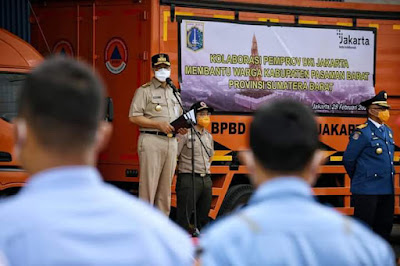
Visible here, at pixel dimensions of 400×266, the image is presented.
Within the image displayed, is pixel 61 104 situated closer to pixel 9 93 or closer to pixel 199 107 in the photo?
pixel 9 93

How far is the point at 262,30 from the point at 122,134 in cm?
218

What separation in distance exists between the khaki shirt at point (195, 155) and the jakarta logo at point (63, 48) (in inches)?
76.1

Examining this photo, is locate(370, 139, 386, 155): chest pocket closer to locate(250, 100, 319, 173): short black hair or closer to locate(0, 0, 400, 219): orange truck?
locate(0, 0, 400, 219): orange truck

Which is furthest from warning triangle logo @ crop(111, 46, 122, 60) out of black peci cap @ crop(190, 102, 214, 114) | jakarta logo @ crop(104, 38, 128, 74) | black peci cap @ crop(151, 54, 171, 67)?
black peci cap @ crop(190, 102, 214, 114)

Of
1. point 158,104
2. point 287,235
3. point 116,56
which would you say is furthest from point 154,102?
point 287,235

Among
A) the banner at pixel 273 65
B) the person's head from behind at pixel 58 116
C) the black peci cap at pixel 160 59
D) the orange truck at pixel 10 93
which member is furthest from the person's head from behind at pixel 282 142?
the banner at pixel 273 65

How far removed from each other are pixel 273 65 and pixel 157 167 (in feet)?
7.38

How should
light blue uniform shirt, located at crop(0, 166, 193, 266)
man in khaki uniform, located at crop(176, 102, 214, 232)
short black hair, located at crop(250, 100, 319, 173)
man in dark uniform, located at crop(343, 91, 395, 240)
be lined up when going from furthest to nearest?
man in khaki uniform, located at crop(176, 102, 214, 232) → man in dark uniform, located at crop(343, 91, 395, 240) → short black hair, located at crop(250, 100, 319, 173) → light blue uniform shirt, located at crop(0, 166, 193, 266)

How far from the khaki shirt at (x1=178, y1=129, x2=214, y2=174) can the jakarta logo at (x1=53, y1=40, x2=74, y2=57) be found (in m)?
1.93

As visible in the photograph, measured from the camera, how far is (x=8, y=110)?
10.6 meters

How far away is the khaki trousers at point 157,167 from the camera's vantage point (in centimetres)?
1127

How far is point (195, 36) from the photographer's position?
12.0m

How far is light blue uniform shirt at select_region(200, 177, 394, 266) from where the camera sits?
243cm

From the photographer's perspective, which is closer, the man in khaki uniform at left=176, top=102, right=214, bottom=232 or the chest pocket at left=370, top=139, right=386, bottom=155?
the chest pocket at left=370, top=139, right=386, bottom=155
